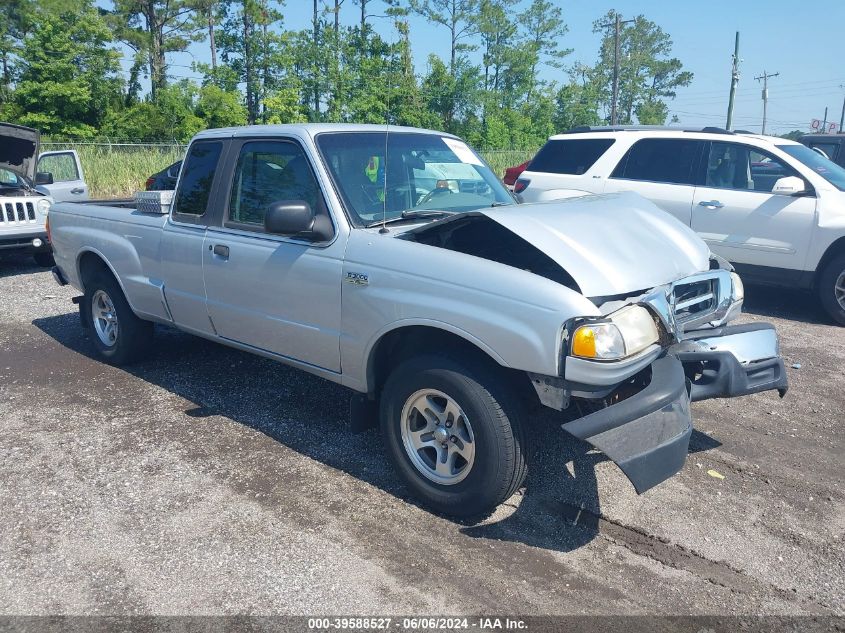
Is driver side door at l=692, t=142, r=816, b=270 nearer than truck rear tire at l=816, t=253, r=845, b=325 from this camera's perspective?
No

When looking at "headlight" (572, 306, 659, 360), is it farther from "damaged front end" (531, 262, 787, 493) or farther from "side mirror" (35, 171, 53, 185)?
"side mirror" (35, 171, 53, 185)

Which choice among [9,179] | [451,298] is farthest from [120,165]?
[451,298]

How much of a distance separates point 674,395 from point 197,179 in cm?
359

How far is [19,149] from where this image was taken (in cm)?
1050

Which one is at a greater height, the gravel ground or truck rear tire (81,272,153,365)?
truck rear tire (81,272,153,365)

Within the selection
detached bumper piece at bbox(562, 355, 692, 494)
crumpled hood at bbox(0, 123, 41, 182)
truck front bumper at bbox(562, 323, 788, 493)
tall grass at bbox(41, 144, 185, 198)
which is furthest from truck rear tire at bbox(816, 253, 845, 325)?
tall grass at bbox(41, 144, 185, 198)

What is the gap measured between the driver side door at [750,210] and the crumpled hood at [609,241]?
13.0 feet

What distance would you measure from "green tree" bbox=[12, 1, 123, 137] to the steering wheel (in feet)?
107

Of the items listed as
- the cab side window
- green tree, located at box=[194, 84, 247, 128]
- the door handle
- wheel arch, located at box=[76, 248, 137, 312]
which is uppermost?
green tree, located at box=[194, 84, 247, 128]

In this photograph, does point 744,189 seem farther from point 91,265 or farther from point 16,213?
point 16,213

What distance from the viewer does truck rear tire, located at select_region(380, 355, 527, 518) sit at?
328cm

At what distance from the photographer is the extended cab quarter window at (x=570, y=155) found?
8852 millimetres

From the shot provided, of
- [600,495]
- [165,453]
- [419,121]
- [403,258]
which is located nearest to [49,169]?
[165,453]

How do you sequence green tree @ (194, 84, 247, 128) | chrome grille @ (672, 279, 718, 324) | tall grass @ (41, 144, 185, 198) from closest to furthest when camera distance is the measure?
chrome grille @ (672, 279, 718, 324) → tall grass @ (41, 144, 185, 198) → green tree @ (194, 84, 247, 128)
